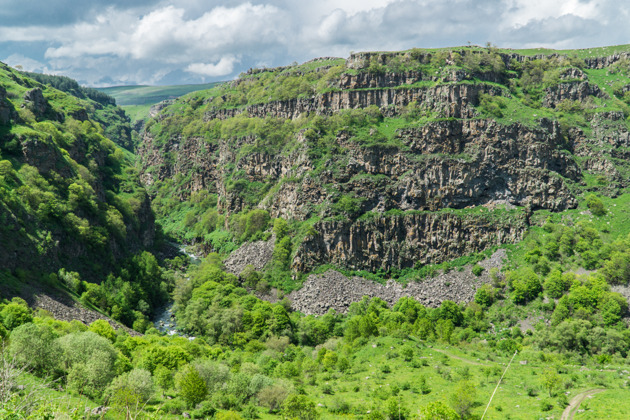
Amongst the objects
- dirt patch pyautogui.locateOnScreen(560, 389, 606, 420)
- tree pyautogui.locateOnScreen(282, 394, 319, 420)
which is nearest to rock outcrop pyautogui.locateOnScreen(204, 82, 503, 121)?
dirt patch pyautogui.locateOnScreen(560, 389, 606, 420)

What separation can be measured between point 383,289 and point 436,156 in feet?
139

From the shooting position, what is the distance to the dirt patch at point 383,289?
323 ft

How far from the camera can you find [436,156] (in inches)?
4604

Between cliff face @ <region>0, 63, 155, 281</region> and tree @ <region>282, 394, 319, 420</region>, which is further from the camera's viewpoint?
cliff face @ <region>0, 63, 155, 281</region>

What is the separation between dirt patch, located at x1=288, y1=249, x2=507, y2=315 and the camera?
323 ft

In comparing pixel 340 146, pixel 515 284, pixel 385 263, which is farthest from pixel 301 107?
pixel 515 284

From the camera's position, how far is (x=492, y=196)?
374ft

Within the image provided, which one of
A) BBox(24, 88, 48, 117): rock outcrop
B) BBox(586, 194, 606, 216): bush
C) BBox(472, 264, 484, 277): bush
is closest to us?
BBox(586, 194, 606, 216): bush

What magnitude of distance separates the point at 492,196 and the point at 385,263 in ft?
119

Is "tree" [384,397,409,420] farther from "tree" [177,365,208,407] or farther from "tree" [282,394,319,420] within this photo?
"tree" [177,365,208,407]

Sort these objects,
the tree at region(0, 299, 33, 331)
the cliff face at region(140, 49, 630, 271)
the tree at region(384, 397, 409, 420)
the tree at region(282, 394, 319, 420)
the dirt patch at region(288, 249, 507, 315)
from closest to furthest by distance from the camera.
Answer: the tree at region(282, 394, 319, 420), the tree at region(384, 397, 409, 420), the tree at region(0, 299, 33, 331), the dirt patch at region(288, 249, 507, 315), the cliff face at region(140, 49, 630, 271)

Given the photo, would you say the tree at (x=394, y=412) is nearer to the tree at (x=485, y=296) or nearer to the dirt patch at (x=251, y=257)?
the tree at (x=485, y=296)

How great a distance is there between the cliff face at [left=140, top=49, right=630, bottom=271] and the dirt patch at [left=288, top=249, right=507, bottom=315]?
20.7 feet

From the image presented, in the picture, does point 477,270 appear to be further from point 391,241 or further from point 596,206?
point 596,206
